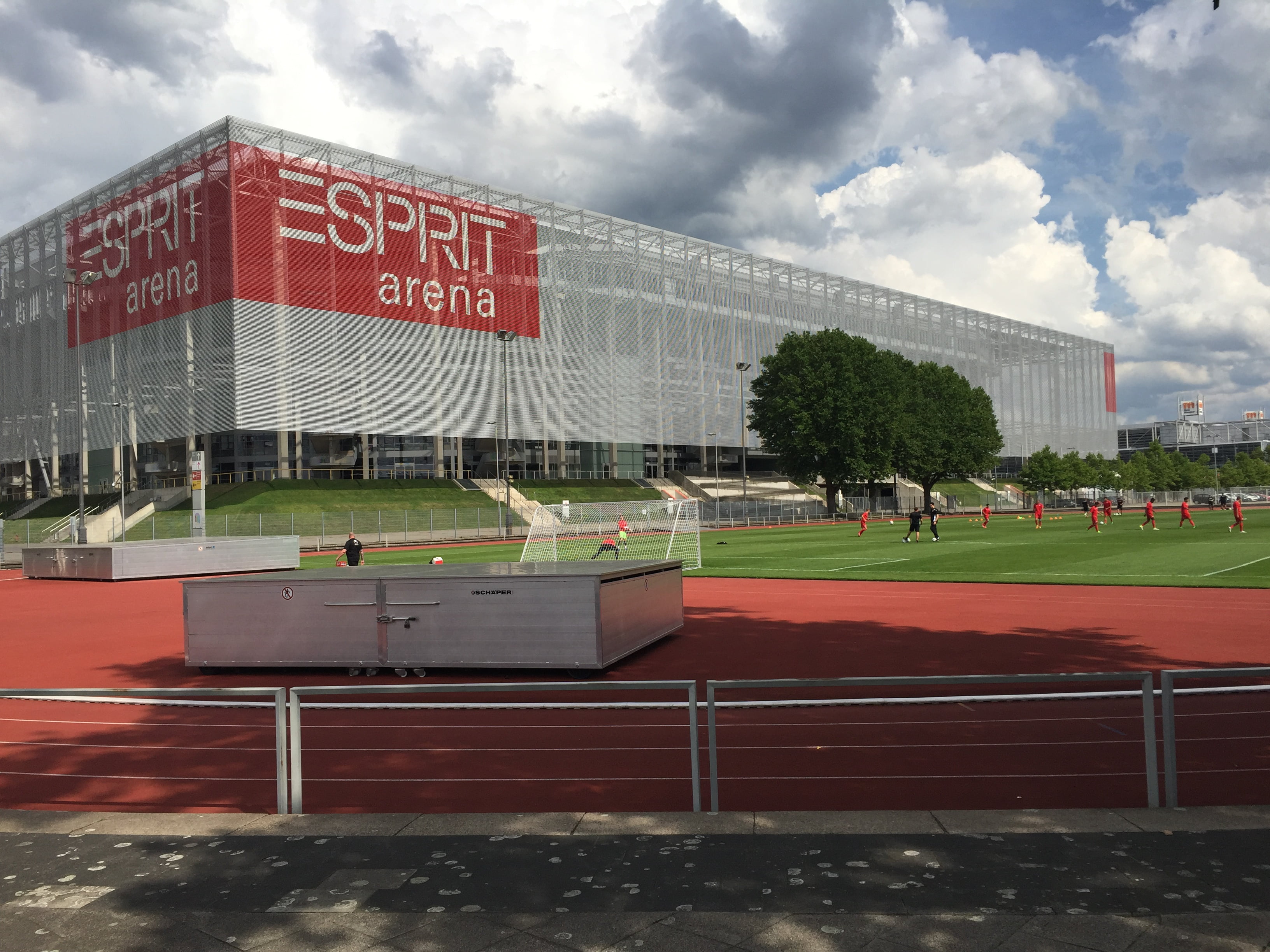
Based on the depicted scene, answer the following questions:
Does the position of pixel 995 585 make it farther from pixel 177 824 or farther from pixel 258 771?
pixel 177 824

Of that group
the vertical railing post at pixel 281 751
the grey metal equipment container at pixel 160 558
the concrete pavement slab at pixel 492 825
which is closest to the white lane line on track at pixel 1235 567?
the concrete pavement slab at pixel 492 825

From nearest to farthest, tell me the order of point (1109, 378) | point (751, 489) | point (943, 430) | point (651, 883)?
1. point (651, 883)
2. point (943, 430)
3. point (751, 489)
4. point (1109, 378)

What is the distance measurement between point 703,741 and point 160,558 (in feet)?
101

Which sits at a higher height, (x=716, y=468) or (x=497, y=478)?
(x=716, y=468)

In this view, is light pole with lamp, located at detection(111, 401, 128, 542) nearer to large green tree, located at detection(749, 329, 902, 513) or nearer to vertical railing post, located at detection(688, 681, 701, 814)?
large green tree, located at detection(749, 329, 902, 513)

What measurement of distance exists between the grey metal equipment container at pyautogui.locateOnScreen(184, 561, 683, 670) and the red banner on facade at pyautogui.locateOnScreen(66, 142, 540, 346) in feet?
180

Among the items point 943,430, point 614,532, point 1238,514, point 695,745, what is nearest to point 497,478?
point 943,430

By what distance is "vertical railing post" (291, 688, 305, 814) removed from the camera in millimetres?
6648

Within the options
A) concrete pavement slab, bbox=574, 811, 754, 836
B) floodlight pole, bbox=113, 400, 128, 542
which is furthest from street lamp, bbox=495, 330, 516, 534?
concrete pavement slab, bbox=574, 811, 754, 836

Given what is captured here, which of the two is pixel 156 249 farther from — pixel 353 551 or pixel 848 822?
pixel 848 822

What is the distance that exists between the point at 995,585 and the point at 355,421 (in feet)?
178

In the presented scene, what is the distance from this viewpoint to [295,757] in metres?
6.71

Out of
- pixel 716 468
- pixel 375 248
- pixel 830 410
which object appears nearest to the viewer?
pixel 375 248

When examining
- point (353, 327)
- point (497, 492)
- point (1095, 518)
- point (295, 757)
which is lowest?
point (1095, 518)
